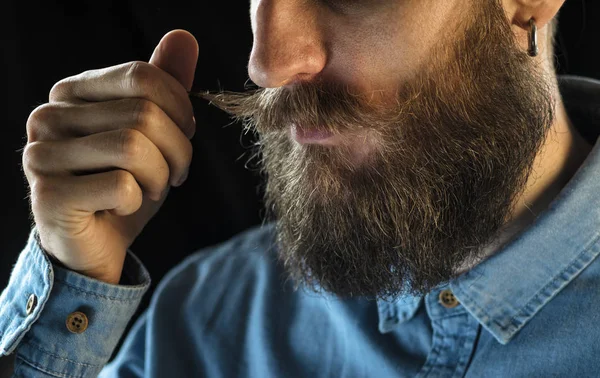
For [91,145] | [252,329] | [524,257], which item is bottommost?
[252,329]

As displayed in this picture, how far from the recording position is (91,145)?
1.00 m

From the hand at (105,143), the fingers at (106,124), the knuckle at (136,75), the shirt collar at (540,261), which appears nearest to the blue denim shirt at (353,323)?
the shirt collar at (540,261)

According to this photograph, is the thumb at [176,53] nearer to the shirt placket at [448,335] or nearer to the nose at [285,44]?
the nose at [285,44]

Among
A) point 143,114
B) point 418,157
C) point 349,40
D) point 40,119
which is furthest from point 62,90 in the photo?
point 418,157

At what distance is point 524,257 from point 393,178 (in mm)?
276

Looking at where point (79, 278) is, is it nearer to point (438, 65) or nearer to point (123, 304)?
point (123, 304)

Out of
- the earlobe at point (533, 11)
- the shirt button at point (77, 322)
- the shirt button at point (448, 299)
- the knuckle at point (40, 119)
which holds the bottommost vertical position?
the shirt button at point (448, 299)

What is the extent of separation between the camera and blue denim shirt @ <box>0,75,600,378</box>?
104 cm

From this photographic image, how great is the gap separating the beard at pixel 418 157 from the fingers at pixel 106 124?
0.34 ft

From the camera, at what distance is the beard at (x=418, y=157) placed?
98 cm

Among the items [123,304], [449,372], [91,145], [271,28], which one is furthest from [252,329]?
[271,28]

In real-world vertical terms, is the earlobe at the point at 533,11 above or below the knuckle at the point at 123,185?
above

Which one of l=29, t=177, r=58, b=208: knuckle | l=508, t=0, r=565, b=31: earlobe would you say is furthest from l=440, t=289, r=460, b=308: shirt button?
l=29, t=177, r=58, b=208: knuckle

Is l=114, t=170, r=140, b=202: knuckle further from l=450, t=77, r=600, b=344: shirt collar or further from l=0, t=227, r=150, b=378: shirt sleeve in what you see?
l=450, t=77, r=600, b=344: shirt collar
